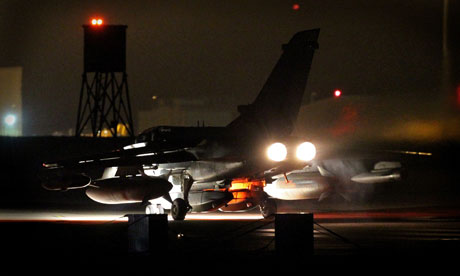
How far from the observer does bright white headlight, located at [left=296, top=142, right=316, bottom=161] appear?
64.8 ft

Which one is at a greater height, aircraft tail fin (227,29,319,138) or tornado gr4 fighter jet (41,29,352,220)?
aircraft tail fin (227,29,319,138)

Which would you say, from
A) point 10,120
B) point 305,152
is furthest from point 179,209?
point 10,120

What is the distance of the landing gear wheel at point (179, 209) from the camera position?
69.3 feet

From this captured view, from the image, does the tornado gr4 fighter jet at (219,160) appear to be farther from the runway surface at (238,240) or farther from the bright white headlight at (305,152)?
the runway surface at (238,240)

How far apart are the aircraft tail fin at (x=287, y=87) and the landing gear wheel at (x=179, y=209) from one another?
99.6 inches

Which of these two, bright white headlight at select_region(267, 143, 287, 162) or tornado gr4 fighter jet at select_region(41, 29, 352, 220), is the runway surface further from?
bright white headlight at select_region(267, 143, 287, 162)

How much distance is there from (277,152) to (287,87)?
1.75 metres

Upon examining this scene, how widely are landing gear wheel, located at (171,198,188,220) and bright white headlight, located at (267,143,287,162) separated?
9.34 ft

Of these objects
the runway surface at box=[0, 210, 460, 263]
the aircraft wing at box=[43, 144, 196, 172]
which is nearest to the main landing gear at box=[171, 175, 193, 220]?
the runway surface at box=[0, 210, 460, 263]

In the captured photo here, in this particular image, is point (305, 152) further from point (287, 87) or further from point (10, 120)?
point (10, 120)

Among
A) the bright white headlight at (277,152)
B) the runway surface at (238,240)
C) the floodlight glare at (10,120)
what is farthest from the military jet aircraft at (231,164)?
the floodlight glare at (10,120)

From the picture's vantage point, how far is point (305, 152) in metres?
19.8

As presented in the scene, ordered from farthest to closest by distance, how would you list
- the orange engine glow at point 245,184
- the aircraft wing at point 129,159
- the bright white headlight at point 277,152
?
the orange engine glow at point 245,184
the aircraft wing at point 129,159
the bright white headlight at point 277,152

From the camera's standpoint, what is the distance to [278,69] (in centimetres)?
2053
